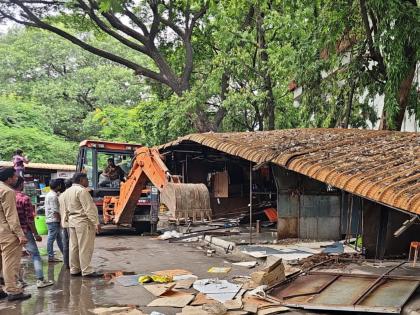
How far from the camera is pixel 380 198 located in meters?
5.99

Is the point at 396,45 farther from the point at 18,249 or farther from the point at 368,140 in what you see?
the point at 18,249

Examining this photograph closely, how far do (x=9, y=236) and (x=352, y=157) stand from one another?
5.77 metres

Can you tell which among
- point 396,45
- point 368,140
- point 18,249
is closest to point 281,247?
point 368,140

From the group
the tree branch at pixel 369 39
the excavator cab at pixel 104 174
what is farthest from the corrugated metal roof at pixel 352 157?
the excavator cab at pixel 104 174

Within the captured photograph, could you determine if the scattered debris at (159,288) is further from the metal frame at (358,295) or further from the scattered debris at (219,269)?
the metal frame at (358,295)

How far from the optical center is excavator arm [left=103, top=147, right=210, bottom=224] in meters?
12.2

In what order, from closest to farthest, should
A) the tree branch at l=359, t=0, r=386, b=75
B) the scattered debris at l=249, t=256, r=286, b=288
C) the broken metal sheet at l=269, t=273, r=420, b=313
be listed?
the broken metal sheet at l=269, t=273, r=420, b=313, the scattered debris at l=249, t=256, r=286, b=288, the tree branch at l=359, t=0, r=386, b=75

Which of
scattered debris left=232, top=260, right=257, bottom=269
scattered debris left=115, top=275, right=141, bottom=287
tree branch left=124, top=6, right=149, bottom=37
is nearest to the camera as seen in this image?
scattered debris left=115, top=275, right=141, bottom=287

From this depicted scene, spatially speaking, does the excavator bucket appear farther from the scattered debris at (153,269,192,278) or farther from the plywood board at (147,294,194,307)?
the plywood board at (147,294,194,307)

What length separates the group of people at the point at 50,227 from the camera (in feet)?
23.3

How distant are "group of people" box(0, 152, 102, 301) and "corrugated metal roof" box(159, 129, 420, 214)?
3930mm

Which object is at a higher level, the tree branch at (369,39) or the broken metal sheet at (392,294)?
the tree branch at (369,39)

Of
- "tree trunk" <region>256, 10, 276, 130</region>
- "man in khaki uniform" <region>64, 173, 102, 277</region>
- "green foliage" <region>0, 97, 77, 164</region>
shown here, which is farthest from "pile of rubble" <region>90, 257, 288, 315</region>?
"green foliage" <region>0, 97, 77, 164</region>

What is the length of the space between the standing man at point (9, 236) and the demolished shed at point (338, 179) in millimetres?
4733
